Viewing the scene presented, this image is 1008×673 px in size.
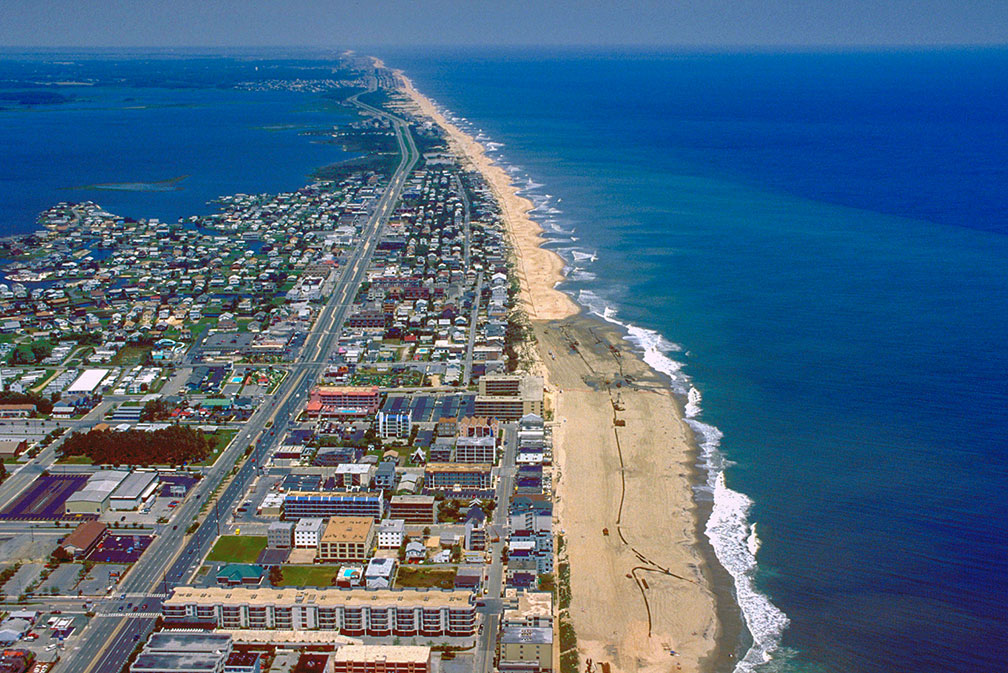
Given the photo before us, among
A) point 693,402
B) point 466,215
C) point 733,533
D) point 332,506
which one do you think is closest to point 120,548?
point 332,506

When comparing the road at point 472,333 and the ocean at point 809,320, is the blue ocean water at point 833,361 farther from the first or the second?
the road at point 472,333

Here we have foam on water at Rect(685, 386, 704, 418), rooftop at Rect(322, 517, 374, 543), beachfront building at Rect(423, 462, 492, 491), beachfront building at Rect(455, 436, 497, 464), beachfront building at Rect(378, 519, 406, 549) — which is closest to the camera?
rooftop at Rect(322, 517, 374, 543)

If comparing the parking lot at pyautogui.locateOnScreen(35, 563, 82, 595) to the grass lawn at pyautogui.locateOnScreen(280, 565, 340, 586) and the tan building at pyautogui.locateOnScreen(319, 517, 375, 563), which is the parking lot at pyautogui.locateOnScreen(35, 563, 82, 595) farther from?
the tan building at pyautogui.locateOnScreen(319, 517, 375, 563)

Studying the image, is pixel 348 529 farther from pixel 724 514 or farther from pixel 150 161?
pixel 150 161

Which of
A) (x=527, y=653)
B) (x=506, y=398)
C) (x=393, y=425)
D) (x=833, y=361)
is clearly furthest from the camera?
(x=833, y=361)

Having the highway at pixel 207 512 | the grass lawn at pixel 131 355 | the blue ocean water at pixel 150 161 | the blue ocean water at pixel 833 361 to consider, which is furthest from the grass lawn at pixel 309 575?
the blue ocean water at pixel 150 161

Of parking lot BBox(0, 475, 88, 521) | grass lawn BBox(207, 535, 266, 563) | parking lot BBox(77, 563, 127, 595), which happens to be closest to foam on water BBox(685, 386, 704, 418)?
grass lawn BBox(207, 535, 266, 563)
